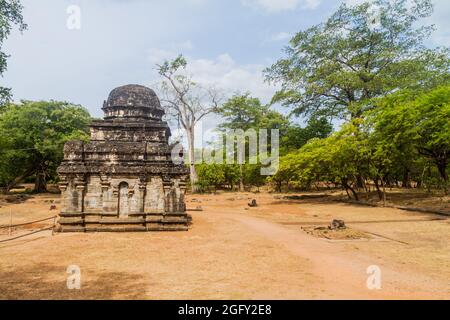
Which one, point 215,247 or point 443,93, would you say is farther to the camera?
point 443,93

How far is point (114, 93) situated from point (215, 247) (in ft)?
38.5

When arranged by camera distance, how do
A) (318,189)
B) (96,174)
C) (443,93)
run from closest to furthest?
(96,174)
(443,93)
(318,189)

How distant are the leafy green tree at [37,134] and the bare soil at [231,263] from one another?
22.6 metres

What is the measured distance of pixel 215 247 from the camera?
10.5 meters

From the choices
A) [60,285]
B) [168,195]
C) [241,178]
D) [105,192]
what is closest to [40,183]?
[241,178]

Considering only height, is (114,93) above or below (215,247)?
above

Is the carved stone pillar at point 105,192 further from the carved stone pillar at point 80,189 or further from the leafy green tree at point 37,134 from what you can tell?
the leafy green tree at point 37,134

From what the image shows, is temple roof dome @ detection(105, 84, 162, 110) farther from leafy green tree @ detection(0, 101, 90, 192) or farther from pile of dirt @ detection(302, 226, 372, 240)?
leafy green tree @ detection(0, 101, 90, 192)

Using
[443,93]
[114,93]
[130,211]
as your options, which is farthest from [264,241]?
[443,93]

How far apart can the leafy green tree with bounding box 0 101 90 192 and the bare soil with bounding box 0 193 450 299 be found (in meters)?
22.6

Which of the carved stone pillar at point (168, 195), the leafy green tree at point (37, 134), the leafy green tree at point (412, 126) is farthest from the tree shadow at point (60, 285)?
the leafy green tree at point (37, 134)

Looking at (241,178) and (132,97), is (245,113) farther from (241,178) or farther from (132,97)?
(132,97)

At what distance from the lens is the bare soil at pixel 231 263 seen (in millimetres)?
6125
